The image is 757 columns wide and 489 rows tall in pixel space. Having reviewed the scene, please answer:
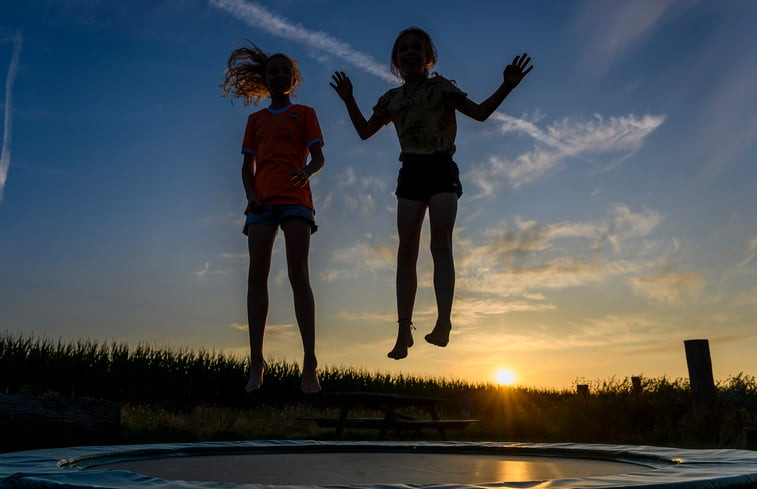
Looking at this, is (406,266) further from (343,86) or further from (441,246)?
(343,86)

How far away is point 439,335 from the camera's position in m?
3.04

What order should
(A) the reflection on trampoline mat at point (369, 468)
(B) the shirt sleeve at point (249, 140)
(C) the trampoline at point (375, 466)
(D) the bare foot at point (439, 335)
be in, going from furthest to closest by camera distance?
(B) the shirt sleeve at point (249, 140), (D) the bare foot at point (439, 335), (A) the reflection on trampoline mat at point (369, 468), (C) the trampoline at point (375, 466)

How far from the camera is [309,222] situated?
11.6 feet

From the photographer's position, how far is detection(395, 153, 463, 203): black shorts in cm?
316

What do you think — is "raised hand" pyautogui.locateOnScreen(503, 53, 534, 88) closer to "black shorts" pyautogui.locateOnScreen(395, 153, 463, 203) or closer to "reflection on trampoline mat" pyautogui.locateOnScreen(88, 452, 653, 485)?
"black shorts" pyautogui.locateOnScreen(395, 153, 463, 203)

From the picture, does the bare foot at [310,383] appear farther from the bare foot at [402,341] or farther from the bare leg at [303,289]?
the bare foot at [402,341]

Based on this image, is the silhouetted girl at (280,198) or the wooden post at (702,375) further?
the wooden post at (702,375)

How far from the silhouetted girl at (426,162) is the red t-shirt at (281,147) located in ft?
1.61

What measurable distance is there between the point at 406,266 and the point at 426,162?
49 cm

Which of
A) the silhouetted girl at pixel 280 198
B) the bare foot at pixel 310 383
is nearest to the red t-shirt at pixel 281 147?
the silhouetted girl at pixel 280 198

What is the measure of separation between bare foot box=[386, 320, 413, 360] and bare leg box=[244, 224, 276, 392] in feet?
2.53

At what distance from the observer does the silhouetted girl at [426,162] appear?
3143mm

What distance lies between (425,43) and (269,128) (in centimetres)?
89

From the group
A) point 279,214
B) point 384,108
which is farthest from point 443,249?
point 279,214
